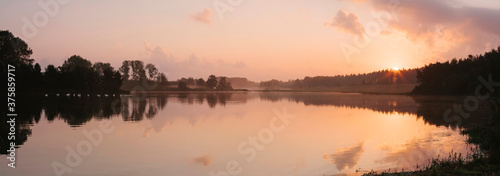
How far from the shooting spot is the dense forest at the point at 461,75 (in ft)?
323

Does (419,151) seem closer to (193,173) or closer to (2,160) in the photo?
(193,173)

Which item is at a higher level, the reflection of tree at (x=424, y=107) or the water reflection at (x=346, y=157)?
the reflection of tree at (x=424, y=107)

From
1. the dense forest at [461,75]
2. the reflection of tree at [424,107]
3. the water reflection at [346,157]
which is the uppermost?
the dense forest at [461,75]

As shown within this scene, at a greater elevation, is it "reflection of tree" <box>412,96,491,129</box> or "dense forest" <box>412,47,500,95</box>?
"dense forest" <box>412,47,500,95</box>

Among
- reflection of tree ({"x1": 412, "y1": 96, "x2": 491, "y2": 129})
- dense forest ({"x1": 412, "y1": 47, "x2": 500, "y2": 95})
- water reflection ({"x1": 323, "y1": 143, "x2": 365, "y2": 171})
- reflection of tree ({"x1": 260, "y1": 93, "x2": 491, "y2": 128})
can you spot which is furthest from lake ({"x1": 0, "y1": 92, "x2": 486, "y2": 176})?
dense forest ({"x1": 412, "y1": 47, "x2": 500, "y2": 95})

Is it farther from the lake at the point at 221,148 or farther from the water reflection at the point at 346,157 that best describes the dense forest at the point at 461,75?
the water reflection at the point at 346,157

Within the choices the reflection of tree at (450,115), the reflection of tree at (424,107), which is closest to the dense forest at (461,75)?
the reflection of tree at (424,107)

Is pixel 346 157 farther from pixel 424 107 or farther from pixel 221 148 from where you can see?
pixel 424 107

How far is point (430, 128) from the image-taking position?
33594mm

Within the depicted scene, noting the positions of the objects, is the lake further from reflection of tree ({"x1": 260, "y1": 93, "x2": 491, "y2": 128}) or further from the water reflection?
reflection of tree ({"x1": 260, "y1": 93, "x2": 491, "y2": 128})

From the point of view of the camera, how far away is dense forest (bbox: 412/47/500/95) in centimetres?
9839

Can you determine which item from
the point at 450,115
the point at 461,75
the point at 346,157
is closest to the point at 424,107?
the point at 450,115

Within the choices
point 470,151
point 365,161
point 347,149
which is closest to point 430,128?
point 470,151

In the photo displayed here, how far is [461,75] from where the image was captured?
11356 centimetres
